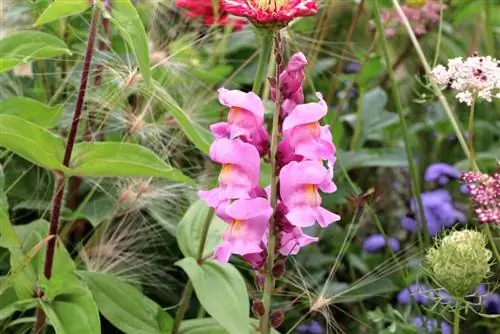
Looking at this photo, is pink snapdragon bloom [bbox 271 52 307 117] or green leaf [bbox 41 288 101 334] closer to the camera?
pink snapdragon bloom [bbox 271 52 307 117]

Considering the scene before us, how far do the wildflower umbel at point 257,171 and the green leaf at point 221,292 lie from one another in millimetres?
156

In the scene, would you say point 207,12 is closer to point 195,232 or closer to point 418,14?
point 418,14

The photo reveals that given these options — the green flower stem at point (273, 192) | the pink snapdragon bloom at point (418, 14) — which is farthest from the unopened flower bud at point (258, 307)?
the pink snapdragon bloom at point (418, 14)

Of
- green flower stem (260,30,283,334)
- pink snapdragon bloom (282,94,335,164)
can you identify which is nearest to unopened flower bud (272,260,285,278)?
green flower stem (260,30,283,334)

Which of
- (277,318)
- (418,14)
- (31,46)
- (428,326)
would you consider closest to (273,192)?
(277,318)

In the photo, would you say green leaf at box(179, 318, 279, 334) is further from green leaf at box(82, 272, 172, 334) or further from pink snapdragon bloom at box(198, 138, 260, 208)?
pink snapdragon bloom at box(198, 138, 260, 208)

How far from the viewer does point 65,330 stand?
1023 millimetres

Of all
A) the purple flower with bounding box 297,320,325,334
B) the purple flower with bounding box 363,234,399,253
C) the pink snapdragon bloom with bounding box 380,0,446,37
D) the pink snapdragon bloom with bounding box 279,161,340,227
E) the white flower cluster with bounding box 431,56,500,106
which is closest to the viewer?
the pink snapdragon bloom with bounding box 279,161,340,227

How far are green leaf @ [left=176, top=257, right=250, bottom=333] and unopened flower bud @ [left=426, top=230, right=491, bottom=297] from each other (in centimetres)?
23

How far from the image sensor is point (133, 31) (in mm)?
967

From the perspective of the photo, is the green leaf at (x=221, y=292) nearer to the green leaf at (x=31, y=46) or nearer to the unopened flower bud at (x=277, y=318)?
the unopened flower bud at (x=277, y=318)

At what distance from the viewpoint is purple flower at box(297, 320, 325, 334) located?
1472 millimetres

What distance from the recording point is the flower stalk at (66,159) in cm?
105

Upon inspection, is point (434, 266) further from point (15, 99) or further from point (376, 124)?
point (376, 124)
